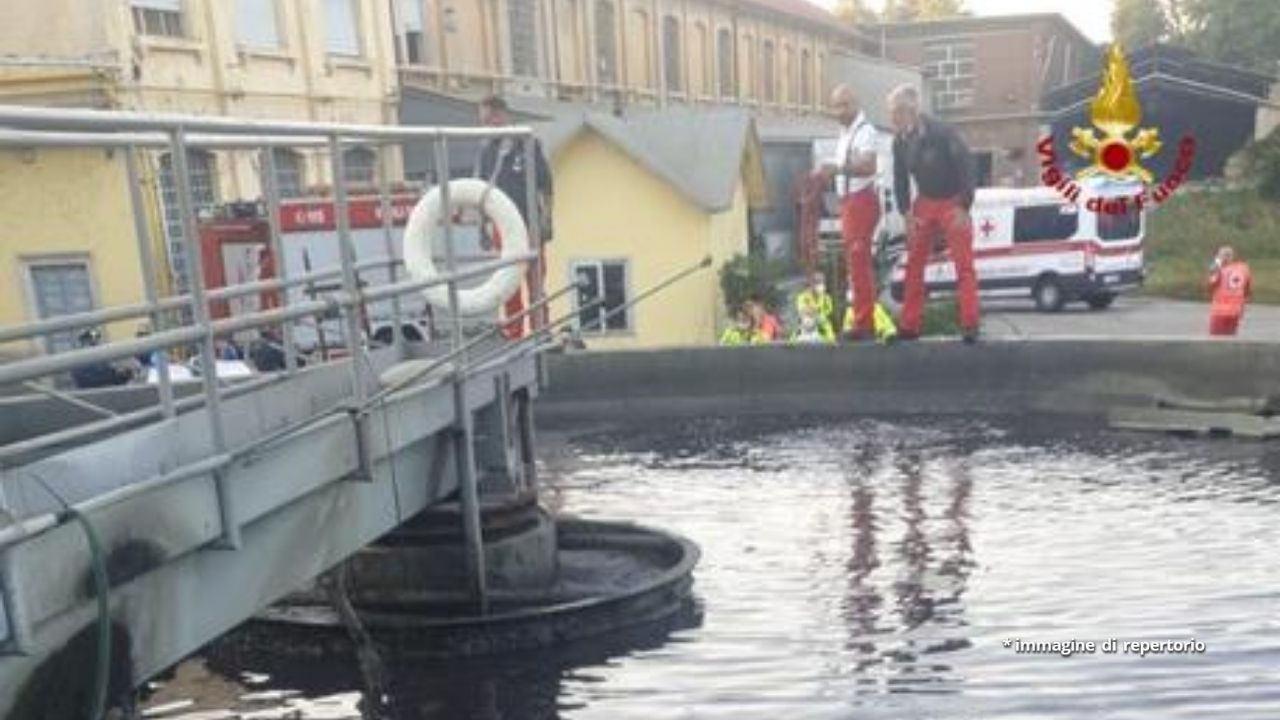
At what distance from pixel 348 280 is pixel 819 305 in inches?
382

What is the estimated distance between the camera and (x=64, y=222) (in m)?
15.0

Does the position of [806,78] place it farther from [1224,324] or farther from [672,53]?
[1224,324]

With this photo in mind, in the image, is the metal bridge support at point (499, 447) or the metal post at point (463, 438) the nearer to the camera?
the metal post at point (463, 438)

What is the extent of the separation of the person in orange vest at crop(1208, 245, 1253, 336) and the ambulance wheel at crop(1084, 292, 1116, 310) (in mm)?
10572

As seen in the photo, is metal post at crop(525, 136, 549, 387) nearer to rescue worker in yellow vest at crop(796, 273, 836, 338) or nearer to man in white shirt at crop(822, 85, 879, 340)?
man in white shirt at crop(822, 85, 879, 340)

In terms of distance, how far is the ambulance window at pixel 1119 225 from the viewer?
26094 millimetres

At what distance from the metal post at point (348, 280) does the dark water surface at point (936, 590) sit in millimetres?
1904

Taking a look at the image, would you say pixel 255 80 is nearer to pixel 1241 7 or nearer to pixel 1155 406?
pixel 1155 406

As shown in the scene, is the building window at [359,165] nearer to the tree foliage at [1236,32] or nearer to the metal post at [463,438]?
the metal post at [463,438]

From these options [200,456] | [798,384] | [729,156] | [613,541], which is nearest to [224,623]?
[200,456]

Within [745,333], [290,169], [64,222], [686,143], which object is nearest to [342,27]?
[290,169]

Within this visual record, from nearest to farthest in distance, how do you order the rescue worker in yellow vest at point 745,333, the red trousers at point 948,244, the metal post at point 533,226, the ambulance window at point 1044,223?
the metal post at point 533,226 → the red trousers at point 948,244 → the rescue worker in yellow vest at point 745,333 → the ambulance window at point 1044,223

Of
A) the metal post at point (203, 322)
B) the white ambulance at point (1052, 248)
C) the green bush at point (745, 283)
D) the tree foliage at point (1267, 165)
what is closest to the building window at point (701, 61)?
the tree foliage at point (1267, 165)

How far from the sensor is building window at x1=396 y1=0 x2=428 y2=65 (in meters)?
28.1
